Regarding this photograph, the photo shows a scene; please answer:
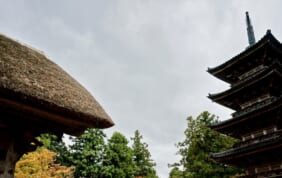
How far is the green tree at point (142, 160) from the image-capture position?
116 feet

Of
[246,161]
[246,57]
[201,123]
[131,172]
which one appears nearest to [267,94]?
[246,57]

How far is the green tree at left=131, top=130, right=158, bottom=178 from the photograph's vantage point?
35.5 m

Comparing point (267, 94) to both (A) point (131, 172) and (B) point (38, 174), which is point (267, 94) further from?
(A) point (131, 172)

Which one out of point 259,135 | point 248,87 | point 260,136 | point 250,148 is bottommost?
point 250,148

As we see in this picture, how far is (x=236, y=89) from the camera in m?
18.3

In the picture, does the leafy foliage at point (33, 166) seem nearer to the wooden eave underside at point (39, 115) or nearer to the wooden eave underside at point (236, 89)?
the wooden eave underside at point (39, 115)

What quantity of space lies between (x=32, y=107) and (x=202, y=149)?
22.9 m

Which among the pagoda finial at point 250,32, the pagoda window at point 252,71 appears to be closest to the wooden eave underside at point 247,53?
the pagoda window at point 252,71

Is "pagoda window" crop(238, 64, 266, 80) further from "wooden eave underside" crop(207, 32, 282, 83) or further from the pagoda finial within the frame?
the pagoda finial

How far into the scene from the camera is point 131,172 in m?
32.8

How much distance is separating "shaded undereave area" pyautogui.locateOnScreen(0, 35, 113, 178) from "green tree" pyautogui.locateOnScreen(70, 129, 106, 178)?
27.0 m

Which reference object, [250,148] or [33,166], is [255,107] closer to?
[250,148]

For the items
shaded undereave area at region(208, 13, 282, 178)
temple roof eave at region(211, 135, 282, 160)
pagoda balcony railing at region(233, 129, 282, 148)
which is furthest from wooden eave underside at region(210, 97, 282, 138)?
temple roof eave at region(211, 135, 282, 160)

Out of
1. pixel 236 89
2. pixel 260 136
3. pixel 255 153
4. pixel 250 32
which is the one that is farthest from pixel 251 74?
pixel 250 32
